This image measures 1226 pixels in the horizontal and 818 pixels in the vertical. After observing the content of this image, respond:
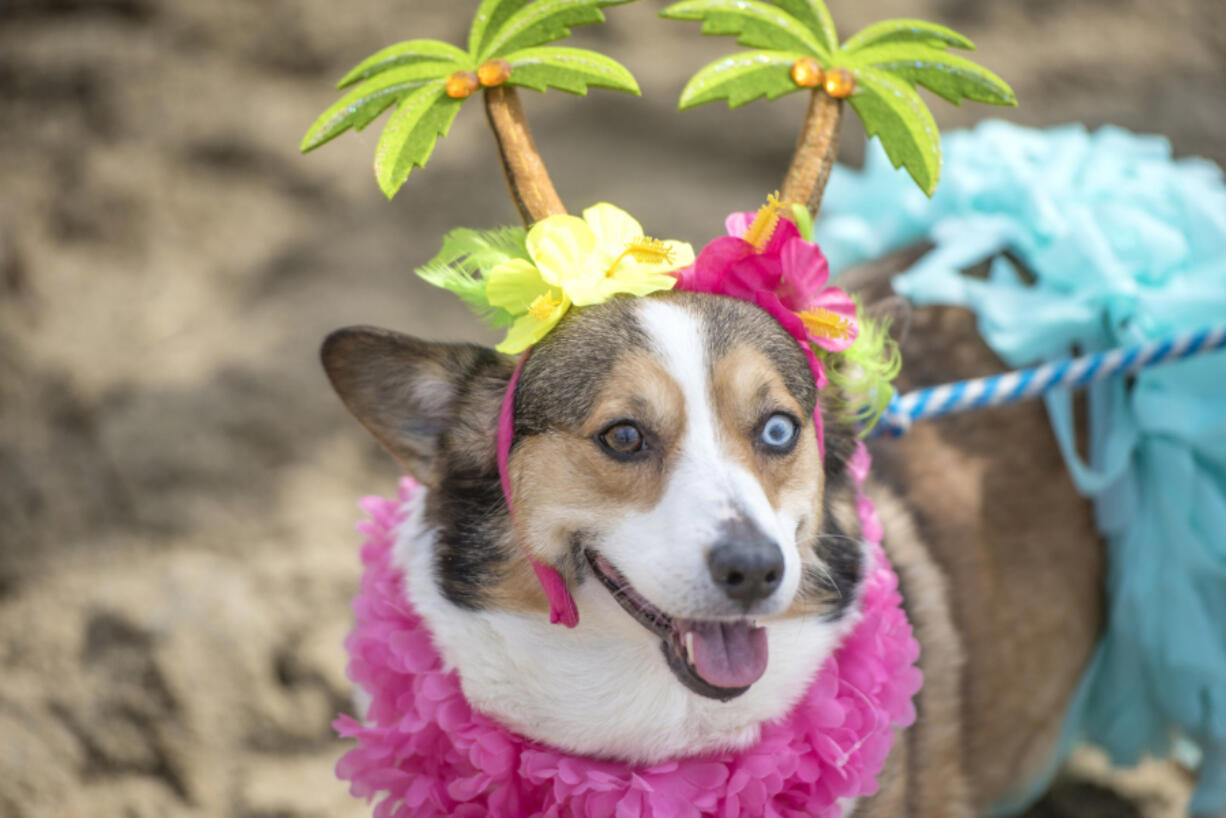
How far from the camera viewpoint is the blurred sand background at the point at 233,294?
2930mm

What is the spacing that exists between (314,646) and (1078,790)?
7.80ft

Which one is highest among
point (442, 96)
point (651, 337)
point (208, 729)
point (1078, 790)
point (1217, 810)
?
point (442, 96)

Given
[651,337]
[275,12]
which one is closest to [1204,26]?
[275,12]

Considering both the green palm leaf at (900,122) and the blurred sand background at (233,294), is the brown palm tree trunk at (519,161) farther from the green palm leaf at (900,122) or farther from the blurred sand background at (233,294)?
the blurred sand background at (233,294)

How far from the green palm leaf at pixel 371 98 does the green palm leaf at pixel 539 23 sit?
10 cm

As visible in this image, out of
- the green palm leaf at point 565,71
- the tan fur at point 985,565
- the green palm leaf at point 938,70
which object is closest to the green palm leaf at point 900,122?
the green palm leaf at point 938,70

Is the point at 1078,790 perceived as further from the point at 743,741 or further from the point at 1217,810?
the point at 743,741

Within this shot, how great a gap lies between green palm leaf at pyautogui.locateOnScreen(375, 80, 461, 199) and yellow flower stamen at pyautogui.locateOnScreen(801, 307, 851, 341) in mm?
730

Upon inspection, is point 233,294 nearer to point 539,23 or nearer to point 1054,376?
point 539,23

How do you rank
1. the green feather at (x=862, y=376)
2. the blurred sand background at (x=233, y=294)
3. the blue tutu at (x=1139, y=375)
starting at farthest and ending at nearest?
the blurred sand background at (x=233, y=294), the blue tutu at (x=1139, y=375), the green feather at (x=862, y=376)

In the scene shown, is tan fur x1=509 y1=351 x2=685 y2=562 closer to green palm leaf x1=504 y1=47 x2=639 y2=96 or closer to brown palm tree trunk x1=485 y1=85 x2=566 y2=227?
brown palm tree trunk x1=485 y1=85 x2=566 y2=227

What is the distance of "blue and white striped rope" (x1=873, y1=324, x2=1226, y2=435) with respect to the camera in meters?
2.44

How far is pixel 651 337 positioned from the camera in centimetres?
183

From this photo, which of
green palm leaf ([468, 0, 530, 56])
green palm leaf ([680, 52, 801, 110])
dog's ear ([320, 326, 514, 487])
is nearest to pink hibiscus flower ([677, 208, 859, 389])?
green palm leaf ([680, 52, 801, 110])
